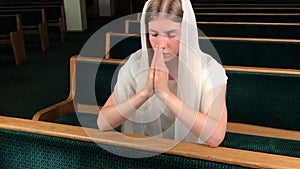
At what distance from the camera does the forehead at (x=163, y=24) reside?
3.59ft

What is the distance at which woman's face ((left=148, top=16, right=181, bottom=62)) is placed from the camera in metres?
1.10

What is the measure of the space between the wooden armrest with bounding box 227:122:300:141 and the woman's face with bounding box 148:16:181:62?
0.74 metres

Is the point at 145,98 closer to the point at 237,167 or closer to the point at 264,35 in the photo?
the point at 237,167

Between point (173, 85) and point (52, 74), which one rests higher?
point (173, 85)

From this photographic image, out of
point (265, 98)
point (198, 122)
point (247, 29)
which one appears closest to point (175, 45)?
point (198, 122)

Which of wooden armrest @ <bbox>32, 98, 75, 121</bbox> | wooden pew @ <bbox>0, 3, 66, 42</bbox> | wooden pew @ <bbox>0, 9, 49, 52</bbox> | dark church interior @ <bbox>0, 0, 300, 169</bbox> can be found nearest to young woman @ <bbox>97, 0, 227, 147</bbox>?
dark church interior @ <bbox>0, 0, 300, 169</bbox>

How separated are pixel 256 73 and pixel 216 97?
0.59 m

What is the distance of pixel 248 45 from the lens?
7.14 feet

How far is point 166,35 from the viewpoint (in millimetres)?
1106

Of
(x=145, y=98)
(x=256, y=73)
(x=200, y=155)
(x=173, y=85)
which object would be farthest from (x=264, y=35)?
(x=200, y=155)

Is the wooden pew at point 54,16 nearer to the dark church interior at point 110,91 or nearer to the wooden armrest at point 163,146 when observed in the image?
the dark church interior at point 110,91

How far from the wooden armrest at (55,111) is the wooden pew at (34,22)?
3478 millimetres

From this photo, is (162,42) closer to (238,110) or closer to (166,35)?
(166,35)

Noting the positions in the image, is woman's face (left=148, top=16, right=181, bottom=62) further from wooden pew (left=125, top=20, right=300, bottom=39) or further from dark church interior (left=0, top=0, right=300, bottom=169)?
wooden pew (left=125, top=20, right=300, bottom=39)
